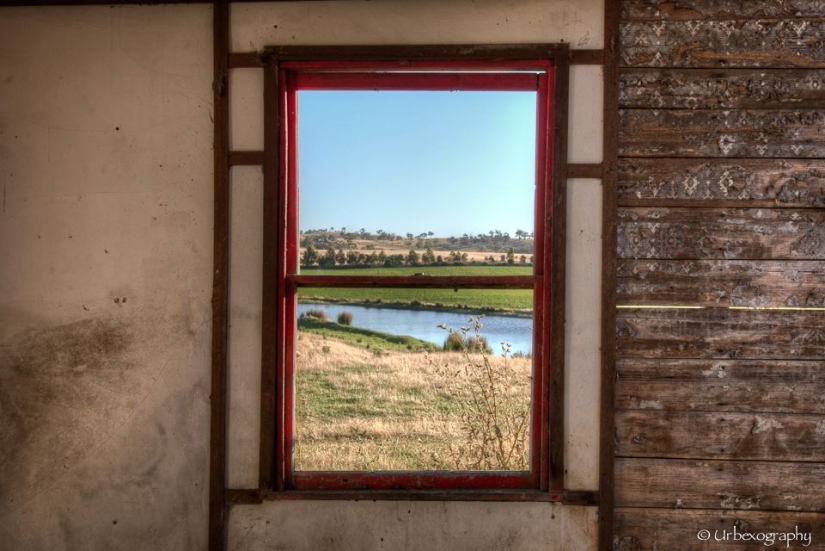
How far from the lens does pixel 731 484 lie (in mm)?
2178

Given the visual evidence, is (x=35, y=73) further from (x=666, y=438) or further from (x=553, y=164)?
(x=666, y=438)

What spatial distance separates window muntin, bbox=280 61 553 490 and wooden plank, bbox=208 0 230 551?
0.24m

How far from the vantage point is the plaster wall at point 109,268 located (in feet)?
7.26

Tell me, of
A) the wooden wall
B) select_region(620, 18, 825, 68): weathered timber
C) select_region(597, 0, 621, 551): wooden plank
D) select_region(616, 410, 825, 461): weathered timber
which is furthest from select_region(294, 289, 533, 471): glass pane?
select_region(620, 18, 825, 68): weathered timber

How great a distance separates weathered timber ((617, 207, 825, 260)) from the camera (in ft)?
7.13

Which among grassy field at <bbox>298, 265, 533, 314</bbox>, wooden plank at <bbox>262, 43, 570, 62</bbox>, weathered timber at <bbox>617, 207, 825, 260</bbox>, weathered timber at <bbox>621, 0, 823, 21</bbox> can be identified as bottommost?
grassy field at <bbox>298, 265, 533, 314</bbox>

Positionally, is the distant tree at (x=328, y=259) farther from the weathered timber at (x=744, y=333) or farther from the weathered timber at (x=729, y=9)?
the weathered timber at (x=729, y=9)

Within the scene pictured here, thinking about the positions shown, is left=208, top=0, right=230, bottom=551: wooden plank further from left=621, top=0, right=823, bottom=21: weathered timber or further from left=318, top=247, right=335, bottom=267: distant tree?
left=621, top=0, right=823, bottom=21: weathered timber

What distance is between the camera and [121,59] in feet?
7.32

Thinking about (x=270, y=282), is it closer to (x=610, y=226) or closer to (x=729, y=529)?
(x=610, y=226)

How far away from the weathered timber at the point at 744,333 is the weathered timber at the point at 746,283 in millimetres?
42

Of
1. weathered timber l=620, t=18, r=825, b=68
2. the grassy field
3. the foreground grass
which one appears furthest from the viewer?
the foreground grass

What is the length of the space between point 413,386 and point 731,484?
1444mm

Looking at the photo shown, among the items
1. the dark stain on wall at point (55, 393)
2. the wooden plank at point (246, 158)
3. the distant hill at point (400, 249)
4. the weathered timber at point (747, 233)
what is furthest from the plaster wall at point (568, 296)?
the dark stain on wall at point (55, 393)
